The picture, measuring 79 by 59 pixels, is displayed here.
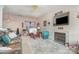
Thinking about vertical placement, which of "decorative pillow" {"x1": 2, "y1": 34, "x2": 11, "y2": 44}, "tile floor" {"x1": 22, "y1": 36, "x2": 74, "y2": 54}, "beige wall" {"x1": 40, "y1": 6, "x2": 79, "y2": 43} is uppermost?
"beige wall" {"x1": 40, "y1": 6, "x2": 79, "y2": 43}

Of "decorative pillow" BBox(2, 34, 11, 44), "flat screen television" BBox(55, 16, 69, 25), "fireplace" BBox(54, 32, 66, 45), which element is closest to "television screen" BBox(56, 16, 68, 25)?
"flat screen television" BBox(55, 16, 69, 25)

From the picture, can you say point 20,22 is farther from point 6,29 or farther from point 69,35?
point 69,35

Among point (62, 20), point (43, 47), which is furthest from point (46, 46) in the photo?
point (62, 20)

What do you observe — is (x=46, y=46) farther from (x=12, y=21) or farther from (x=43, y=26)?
(x=12, y=21)

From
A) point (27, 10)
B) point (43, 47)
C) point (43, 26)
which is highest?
point (27, 10)

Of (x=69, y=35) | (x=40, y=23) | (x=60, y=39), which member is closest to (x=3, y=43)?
(x=40, y=23)

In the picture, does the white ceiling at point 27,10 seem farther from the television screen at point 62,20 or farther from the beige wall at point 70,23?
the television screen at point 62,20

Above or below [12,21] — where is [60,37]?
below

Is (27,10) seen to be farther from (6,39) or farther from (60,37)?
(60,37)

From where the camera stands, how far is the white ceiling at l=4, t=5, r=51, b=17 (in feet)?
6.23

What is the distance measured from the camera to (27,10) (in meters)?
1.92

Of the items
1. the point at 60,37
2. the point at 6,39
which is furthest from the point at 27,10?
the point at 60,37

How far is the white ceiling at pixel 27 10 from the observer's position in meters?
1.90

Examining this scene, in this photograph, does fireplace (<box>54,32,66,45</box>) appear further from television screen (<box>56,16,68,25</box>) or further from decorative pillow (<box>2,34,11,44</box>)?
decorative pillow (<box>2,34,11,44</box>)
